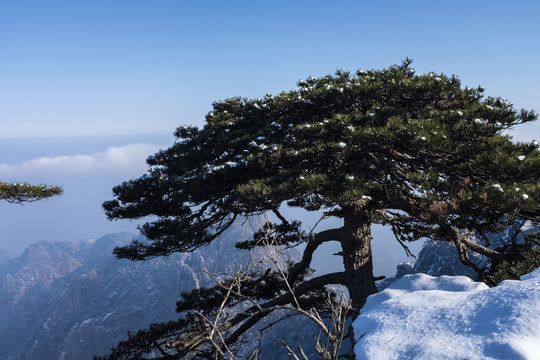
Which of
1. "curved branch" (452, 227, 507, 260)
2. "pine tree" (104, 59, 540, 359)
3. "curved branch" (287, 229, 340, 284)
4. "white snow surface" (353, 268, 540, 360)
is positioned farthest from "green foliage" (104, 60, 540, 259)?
"white snow surface" (353, 268, 540, 360)

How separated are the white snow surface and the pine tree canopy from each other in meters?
14.6

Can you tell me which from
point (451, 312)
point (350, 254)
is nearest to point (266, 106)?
point (350, 254)

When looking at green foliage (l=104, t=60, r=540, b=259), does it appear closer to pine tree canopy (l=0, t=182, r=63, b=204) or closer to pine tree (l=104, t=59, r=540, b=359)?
pine tree (l=104, t=59, r=540, b=359)

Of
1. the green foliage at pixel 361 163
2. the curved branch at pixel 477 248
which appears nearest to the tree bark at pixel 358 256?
the green foliage at pixel 361 163

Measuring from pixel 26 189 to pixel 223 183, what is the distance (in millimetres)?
9846

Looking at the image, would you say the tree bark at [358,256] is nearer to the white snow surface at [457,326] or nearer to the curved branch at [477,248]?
the curved branch at [477,248]

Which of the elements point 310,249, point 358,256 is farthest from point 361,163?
point 310,249

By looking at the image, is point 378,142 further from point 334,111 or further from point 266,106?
point 266,106

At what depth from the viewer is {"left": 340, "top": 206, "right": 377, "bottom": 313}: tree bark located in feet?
33.1

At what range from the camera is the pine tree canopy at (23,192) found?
45.0 ft

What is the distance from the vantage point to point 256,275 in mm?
12289

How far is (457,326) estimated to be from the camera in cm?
366

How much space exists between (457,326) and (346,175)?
158 inches

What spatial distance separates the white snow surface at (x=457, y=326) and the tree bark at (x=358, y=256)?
5649 mm
